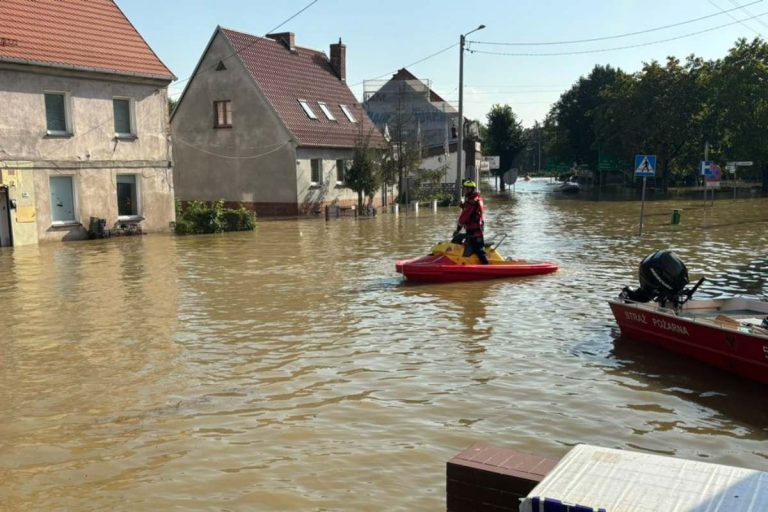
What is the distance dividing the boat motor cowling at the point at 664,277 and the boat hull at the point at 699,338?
0.25m

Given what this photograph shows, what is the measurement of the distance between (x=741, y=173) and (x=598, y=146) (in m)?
13.7

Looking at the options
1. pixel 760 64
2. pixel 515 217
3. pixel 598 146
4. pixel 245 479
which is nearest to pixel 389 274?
pixel 245 479

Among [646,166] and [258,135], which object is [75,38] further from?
[646,166]

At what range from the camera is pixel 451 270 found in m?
14.7

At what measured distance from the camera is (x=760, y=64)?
53.6 meters

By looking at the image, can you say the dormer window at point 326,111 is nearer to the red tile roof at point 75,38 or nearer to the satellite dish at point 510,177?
the red tile roof at point 75,38

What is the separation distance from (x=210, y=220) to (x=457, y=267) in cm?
1481

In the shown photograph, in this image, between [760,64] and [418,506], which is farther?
[760,64]

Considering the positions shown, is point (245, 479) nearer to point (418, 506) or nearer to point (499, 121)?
point (418, 506)

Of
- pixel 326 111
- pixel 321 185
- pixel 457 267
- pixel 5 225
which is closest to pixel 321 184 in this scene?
pixel 321 185

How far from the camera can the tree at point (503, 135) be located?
2955 inches

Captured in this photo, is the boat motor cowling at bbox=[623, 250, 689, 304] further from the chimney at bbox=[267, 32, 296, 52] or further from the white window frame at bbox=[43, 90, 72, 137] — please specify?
the chimney at bbox=[267, 32, 296, 52]

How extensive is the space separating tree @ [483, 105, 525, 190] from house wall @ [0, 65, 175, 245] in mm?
51605

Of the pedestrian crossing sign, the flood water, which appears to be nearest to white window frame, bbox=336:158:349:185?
the pedestrian crossing sign
